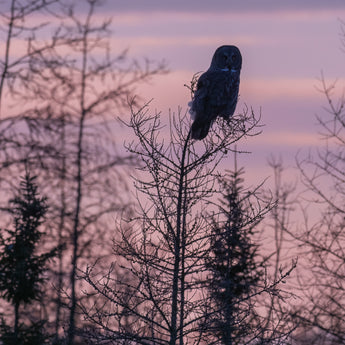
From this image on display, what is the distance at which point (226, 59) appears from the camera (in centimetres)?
1667

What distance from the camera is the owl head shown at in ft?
54.4

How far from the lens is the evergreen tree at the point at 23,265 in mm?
18453

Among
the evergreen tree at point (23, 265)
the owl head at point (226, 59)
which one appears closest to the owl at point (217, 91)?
the owl head at point (226, 59)

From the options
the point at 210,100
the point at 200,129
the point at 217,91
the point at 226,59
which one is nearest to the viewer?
the point at 200,129

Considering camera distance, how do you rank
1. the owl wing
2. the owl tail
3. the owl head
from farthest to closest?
the owl head, the owl wing, the owl tail

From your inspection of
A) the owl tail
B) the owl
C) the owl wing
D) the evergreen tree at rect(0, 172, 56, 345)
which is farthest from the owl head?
the evergreen tree at rect(0, 172, 56, 345)

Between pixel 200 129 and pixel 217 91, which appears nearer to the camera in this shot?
pixel 200 129

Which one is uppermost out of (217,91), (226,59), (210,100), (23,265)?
(226,59)

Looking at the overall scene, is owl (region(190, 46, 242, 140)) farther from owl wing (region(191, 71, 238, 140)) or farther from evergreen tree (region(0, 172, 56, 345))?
evergreen tree (region(0, 172, 56, 345))

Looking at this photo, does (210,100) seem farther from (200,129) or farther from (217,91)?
(200,129)

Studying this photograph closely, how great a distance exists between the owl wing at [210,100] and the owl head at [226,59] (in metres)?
0.32

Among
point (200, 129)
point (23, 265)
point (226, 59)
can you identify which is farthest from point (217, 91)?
point (23, 265)

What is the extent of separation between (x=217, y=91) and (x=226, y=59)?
1.32m

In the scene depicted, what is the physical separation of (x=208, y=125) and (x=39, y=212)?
6.15 metres
